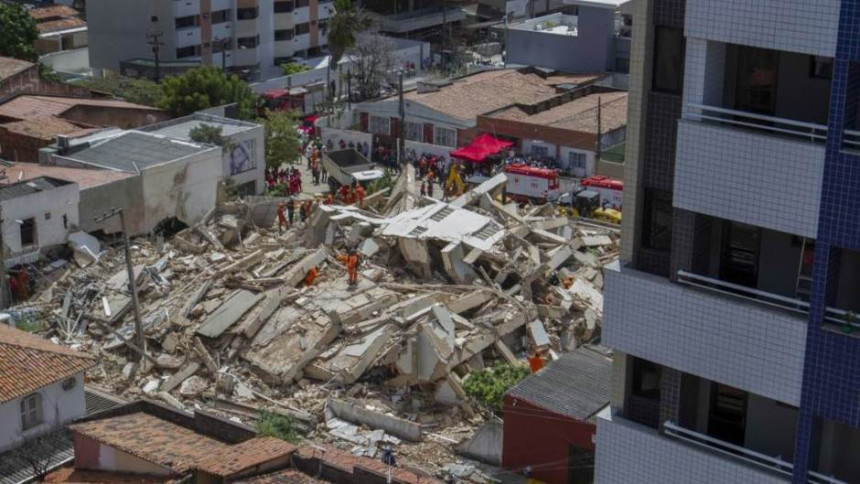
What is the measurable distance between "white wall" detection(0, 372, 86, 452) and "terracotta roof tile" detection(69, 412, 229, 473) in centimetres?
157

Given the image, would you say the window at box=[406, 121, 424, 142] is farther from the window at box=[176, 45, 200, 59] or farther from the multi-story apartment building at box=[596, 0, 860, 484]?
the multi-story apartment building at box=[596, 0, 860, 484]

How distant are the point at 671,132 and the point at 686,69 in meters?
0.94

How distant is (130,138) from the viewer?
52.2m

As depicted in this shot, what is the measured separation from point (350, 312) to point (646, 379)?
2400 cm

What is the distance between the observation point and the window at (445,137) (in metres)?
65.2

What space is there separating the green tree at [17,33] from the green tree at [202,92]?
49.1 feet

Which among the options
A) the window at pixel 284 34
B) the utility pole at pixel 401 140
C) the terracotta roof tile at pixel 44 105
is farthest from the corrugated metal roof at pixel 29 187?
the window at pixel 284 34

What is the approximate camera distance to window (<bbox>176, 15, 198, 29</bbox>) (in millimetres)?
78438

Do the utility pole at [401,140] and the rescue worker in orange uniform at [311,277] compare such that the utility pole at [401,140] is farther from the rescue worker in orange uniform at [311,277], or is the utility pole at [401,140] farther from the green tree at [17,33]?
the green tree at [17,33]

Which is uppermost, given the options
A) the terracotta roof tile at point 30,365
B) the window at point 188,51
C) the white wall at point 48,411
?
the window at point 188,51

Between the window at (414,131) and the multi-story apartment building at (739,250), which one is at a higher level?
the multi-story apartment building at (739,250)

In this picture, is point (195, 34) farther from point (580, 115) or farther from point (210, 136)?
A: point (210, 136)

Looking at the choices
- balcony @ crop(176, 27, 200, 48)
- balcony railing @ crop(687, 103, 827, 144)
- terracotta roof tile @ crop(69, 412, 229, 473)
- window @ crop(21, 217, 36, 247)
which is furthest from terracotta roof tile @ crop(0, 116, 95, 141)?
balcony railing @ crop(687, 103, 827, 144)

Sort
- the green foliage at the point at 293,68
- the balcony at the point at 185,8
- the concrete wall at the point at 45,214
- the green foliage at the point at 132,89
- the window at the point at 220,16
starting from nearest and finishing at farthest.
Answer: the concrete wall at the point at 45,214, the green foliage at the point at 132,89, the balcony at the point at 185,8, the window at the point at 220,16, the green foliage at the point at 293,68
